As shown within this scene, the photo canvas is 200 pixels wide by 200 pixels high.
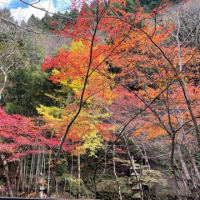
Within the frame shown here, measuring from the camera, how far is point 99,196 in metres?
9.51


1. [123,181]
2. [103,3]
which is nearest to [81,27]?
[103,3]

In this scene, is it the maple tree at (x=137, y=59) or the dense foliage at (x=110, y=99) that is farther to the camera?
the maple tree at (x=137, y=59)

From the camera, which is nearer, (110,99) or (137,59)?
(137,59)

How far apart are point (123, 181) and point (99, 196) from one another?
1.40 m

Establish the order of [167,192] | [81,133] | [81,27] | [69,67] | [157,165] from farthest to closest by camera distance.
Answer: [157,165] < [167,192] < [81,133] < [69,67] < [81,27]

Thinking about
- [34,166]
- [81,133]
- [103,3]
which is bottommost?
[34,166]

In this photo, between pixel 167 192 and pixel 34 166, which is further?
pixel 34 166

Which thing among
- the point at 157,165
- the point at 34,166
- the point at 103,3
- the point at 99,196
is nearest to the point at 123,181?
the point at 99,196

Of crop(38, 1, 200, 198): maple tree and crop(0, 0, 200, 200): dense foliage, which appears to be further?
crop(38, 1, 200, 198): maple tree

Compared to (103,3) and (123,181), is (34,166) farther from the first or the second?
(103,3)

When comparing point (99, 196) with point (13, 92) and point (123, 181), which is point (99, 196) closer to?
point (123, 181)

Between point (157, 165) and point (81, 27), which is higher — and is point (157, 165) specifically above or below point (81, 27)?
below

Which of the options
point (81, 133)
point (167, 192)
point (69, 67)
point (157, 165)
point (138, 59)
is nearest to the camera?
point (138, 59)

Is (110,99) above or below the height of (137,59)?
below
